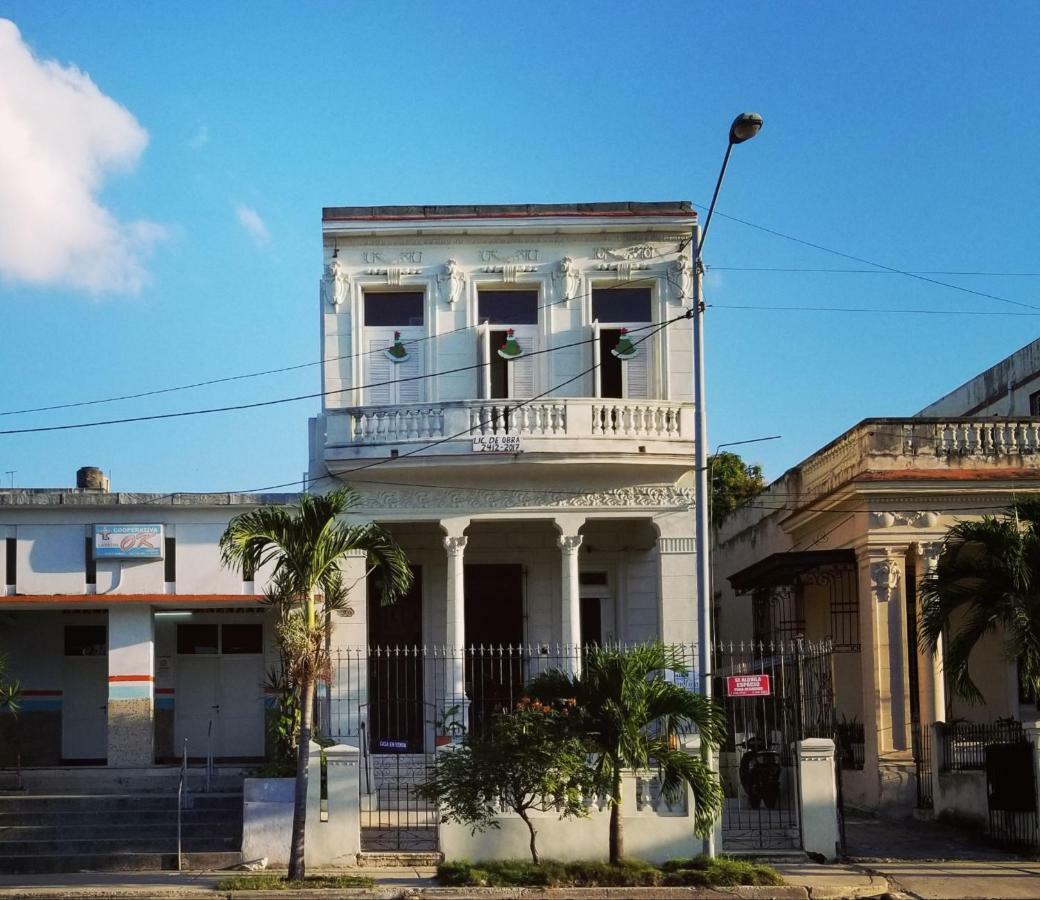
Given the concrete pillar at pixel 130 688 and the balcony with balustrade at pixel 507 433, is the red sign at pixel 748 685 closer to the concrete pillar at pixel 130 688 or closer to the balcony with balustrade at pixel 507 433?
the balcony with balustrade at pixel 507 433

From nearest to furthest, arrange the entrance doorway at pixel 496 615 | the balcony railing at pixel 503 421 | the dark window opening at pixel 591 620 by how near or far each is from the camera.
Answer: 1. the balcony railing at pixel 503 421
2. the entrance doorway at pixel 496 615
3. the dark window opening at pixel 591 620

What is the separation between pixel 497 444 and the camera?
22.6m

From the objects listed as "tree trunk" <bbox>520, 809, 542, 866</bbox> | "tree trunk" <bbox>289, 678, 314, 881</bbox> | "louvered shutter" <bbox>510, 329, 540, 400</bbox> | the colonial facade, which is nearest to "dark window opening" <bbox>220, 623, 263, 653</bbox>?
"louvered shutter" <bbox>510, 329, 540, 400</bbox>

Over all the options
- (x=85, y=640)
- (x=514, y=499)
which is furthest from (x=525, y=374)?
(x=85, y=640)

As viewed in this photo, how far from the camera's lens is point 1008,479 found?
22.4 metres

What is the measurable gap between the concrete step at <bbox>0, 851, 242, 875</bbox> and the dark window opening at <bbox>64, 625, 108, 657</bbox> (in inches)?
242

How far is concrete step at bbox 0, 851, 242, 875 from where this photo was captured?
17.4m

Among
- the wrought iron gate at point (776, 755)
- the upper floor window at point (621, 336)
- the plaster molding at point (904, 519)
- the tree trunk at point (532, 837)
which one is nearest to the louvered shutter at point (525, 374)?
the upper floor window at point (621, 336)

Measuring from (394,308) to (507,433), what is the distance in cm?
365

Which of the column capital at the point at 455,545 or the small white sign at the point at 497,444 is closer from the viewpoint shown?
the small white sign at the point at 497,444

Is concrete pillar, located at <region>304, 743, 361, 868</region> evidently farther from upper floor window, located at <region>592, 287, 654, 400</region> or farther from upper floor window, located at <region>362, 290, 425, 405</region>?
upper floor window, located at <region>592, 287, 654, 400</region>

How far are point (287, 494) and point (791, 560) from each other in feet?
27.5

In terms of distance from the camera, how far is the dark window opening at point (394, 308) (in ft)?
81.0

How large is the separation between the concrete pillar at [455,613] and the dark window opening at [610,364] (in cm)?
358
